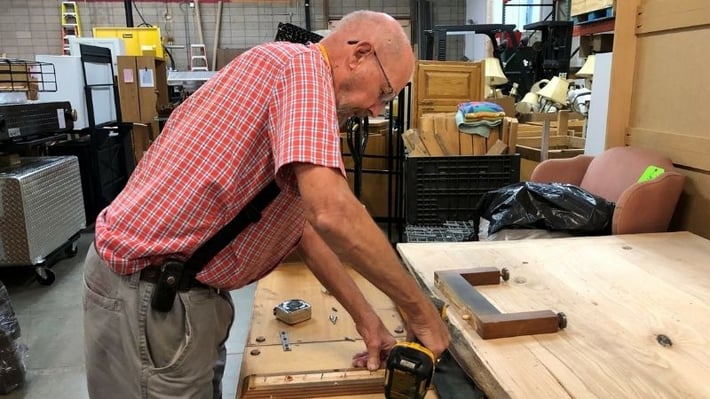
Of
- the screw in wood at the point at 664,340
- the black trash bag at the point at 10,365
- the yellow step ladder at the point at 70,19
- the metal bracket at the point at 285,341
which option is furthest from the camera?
the yellow step ladder at the point at 70,19

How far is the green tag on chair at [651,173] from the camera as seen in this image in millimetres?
1758

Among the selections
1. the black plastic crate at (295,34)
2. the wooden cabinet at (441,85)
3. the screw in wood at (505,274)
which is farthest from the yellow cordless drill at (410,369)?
the wooden cabinet at (441,85)

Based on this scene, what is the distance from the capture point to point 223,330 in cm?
127

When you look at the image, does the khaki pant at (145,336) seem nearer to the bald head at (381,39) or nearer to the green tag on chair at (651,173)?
the bald head at (381,39)

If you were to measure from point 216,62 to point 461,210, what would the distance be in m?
7.75

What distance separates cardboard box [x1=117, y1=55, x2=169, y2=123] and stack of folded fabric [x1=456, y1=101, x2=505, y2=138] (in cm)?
356

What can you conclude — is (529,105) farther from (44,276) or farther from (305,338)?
(44,276)

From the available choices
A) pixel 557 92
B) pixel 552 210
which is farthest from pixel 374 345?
pixel 557 92

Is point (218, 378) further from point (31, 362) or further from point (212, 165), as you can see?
point (31, 362)

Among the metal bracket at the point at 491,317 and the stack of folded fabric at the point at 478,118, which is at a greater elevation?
the stack of folded fabric at the point at 478,118

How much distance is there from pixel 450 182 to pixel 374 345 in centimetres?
191

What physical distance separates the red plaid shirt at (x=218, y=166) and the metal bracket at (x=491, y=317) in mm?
423

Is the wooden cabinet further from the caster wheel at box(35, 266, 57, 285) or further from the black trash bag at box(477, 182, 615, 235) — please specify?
the caster wheel at box(35, 266, 57, 285)

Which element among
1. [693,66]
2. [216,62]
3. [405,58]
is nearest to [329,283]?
[405,58]
